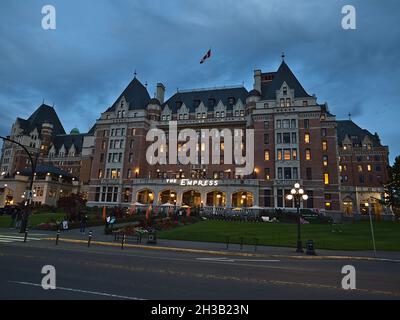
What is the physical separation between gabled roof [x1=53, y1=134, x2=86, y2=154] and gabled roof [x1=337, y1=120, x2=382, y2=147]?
276ft

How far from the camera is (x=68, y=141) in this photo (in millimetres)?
96312

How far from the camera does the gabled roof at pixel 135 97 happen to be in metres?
65.2

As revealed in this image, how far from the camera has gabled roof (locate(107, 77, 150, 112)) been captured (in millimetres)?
65188

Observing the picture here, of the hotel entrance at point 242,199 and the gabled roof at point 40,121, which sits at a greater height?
the gabled roof at point 40,121

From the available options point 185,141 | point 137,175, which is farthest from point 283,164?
point 137,175

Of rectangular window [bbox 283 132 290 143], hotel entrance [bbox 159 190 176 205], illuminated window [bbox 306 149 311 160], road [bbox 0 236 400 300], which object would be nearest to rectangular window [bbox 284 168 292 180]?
illuminated window [bbox 306 149 311 160]

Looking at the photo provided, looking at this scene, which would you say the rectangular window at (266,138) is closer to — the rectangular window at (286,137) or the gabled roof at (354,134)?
the rectangular window at (286,137)

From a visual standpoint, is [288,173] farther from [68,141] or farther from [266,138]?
[68,141]

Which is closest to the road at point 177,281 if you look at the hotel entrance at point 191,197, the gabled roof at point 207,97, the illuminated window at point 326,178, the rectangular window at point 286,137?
the rectangular window at point 286,137

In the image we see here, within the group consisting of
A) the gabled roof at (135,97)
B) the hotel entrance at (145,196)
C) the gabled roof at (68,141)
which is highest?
the gabled roof at (135,97)

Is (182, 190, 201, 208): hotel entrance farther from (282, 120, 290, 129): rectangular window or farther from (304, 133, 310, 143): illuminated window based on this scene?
(304, 133, 310, 143): illuminated window

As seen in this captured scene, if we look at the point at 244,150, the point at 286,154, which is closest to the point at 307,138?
the point at 286,154

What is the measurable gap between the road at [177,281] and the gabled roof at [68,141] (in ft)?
290
